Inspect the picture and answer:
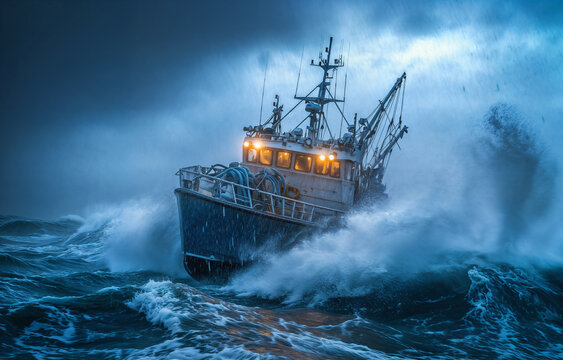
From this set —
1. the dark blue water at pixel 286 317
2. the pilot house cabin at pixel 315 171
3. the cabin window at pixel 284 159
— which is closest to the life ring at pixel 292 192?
the pilot house cabin at pixel 315 171

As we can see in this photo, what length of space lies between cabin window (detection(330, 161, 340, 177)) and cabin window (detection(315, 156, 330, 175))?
0.15m

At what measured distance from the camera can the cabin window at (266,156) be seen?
14133mm

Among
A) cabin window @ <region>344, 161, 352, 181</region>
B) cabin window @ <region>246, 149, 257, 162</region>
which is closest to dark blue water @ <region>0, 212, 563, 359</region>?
cabin window @ <region>344, 161, 352, 181</region>

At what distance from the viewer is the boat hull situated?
10.4 m

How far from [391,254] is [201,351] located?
7.24 m

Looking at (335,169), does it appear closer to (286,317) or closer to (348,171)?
(348,171)

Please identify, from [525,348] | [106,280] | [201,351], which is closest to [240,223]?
[106,280]

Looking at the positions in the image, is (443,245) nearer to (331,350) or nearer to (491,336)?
(491,336)

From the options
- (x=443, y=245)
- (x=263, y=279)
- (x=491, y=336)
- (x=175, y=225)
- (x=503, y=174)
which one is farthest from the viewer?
(x=503, y=174)

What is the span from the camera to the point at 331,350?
5.43 meters

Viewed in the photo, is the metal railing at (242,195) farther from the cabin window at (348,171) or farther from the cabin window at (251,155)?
the cabin window at (251,155)

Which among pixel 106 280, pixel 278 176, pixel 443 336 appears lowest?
pixel 106 280

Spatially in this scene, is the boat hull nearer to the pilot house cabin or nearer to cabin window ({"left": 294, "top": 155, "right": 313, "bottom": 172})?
the pilot house cabin

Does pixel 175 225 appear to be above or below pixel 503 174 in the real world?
below
